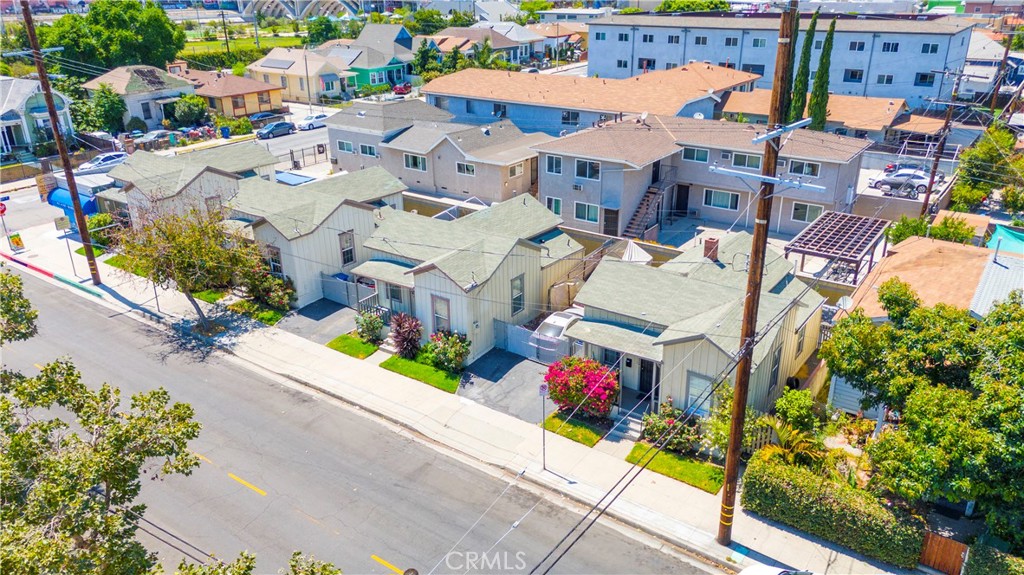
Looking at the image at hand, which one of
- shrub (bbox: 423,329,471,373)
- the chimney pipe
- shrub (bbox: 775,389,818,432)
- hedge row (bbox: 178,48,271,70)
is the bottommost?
shrub (bbox: 423,329,471,373)

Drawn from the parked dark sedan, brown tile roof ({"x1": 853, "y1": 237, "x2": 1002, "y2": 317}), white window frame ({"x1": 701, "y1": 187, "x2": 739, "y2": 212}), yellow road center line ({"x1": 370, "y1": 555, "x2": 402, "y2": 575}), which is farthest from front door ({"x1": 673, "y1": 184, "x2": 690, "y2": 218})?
the parked dark sedan

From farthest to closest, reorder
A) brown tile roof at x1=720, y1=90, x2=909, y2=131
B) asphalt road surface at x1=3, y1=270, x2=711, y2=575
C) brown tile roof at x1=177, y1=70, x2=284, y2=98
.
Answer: brown tile roof at x1=177, y1=70, x2=284, y2=98, brown tile roof at x1=720, y1=90, x2=909, y2=131, asphalt road surface at x1=3, y1=270, x2=711, y2=575

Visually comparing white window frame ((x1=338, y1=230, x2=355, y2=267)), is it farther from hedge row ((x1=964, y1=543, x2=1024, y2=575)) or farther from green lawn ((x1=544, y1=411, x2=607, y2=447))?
hedge row ((x1=964, y1=543, x2=1024, y2=575))

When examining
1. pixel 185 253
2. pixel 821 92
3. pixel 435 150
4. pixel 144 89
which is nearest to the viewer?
pixel 185 253

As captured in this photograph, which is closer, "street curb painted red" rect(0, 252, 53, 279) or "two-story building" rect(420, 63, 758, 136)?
"street curb painted red" rect(0, 252, 53, 279)

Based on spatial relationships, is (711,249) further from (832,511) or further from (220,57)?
(220,57)

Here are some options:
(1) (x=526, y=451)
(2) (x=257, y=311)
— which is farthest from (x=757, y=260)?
(2) (x=257, y=311)

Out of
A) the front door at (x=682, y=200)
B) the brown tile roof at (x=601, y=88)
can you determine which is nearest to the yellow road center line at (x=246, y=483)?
the front door at (x=682, y=200)

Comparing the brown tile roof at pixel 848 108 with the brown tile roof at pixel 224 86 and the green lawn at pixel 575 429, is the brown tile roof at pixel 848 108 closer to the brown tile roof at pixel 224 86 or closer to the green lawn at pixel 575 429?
the green lawn at pixel 575 429
